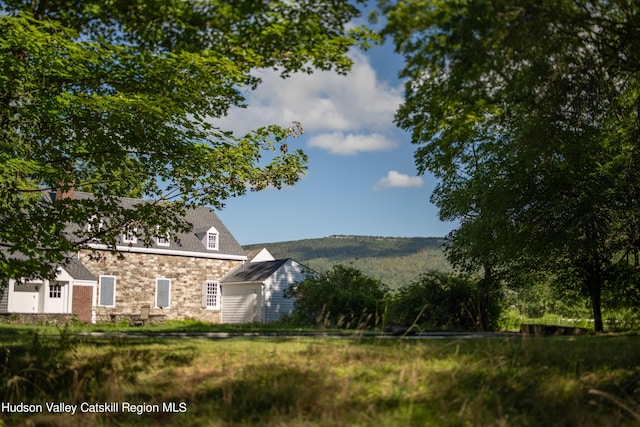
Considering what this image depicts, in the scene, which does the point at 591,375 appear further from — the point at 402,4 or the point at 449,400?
the point at 402,4

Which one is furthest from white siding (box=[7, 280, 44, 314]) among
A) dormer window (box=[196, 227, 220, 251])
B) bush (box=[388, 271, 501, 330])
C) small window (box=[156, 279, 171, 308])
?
bush (box=[388, 271, 501, 330])

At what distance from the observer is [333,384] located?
27.6 feet

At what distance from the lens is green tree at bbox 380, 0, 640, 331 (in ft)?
33.3

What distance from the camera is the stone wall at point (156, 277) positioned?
3497 cm

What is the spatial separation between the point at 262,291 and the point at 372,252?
55.6 metres

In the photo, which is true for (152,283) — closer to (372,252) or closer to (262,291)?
(262,291)

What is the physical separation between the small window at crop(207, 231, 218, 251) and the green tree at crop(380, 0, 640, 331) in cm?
2283

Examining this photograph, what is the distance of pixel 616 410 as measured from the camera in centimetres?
761

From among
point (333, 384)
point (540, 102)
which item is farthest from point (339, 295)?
point (333, 384)

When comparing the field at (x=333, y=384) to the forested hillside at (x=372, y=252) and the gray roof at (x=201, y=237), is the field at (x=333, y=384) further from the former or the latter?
the forested hillside at (x=372, y=252)

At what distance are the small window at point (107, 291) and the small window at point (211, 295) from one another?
561cm

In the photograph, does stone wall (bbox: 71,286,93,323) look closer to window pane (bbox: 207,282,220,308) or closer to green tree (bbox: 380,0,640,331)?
window pane (bbox: 207,282,220,308)

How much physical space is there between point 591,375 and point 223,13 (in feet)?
27.1

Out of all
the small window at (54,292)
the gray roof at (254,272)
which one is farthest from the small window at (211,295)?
the small window at (54,292)
